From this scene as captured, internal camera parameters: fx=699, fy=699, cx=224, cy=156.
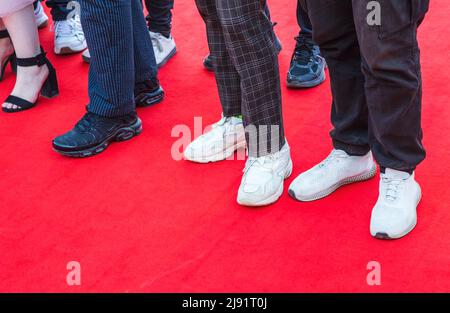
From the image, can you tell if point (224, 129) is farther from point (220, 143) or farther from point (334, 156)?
point (334, 156)

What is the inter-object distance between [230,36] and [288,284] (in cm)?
56

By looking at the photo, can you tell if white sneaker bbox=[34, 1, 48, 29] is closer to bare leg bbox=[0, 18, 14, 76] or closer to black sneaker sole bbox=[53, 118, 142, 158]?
bare leg bbox=[0, 18, 14, 76]

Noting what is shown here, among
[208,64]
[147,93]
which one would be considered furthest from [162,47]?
[147,93]

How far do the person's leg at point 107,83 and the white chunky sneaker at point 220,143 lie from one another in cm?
25

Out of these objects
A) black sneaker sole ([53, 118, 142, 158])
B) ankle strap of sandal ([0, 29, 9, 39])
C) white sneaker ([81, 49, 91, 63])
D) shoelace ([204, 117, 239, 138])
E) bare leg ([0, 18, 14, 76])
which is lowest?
white sneaker ([81, 49, 91, 63])

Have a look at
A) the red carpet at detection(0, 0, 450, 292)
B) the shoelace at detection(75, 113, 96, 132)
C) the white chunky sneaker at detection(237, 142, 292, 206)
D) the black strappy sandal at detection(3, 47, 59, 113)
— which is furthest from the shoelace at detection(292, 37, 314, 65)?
the black strappy sandal at detection(3, 47, 59, 113)

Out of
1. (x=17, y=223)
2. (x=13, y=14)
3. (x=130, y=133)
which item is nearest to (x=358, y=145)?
(x=130, y=133)

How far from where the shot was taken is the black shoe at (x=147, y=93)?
86.6 inches

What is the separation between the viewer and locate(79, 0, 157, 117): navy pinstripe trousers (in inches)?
73.9

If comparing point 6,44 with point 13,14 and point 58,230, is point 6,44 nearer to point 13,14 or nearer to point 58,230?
point 13,14

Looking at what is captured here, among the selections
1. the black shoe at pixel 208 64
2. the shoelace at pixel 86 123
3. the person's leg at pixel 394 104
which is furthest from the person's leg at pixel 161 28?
the person's leg at pixel 394 104

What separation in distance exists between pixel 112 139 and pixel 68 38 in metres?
0.74

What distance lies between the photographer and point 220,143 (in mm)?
1888

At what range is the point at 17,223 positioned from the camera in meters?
1.72
